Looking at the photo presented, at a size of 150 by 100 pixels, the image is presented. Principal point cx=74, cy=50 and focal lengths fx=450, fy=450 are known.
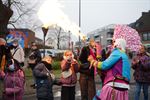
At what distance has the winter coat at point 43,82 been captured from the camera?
9.60m

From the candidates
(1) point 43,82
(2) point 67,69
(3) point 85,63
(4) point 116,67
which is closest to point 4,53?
(2) point 67,69

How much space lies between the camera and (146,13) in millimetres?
79625

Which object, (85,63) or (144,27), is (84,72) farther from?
(144,27)

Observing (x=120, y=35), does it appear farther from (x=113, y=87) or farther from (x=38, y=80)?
(x=38, y=80)

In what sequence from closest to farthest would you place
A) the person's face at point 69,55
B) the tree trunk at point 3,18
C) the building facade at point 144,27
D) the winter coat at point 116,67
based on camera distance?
the winter coat at point 116,67 < the person's face at point 69,55 < the tree trunk at point 3,18 < the building facade at point 144,27

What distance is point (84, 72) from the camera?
37.5 ft

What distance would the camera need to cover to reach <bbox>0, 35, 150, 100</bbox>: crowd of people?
802 cm

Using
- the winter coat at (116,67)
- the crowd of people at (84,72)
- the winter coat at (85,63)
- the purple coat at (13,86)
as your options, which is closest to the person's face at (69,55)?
the crowd of people at (84,72)

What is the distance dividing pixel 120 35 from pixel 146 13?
2848 inches

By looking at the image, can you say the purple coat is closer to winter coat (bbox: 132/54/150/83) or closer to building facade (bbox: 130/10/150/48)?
winter coat (bbox: 132/54/150/83)

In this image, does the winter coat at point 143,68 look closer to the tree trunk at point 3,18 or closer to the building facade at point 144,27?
the tree trunk at point 3,18

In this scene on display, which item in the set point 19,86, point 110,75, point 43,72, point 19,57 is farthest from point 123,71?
point 19,57

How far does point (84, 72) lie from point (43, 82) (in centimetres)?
199

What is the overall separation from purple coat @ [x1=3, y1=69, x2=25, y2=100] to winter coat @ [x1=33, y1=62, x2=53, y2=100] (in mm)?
604
